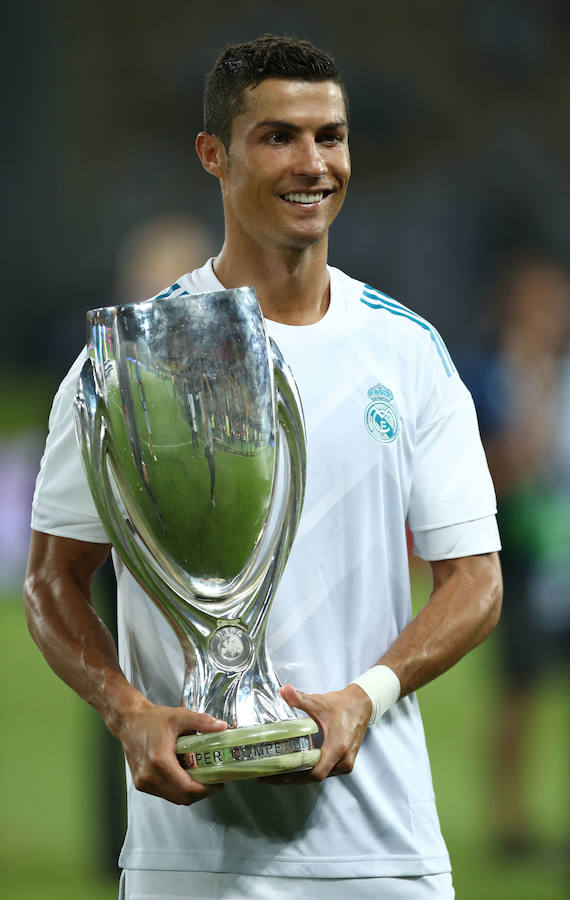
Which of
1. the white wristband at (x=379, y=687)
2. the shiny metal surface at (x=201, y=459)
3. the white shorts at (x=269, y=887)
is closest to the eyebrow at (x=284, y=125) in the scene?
the shiny metal surface at (x=201, y=459)

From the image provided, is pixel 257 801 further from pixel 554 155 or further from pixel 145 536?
pixel 554 155

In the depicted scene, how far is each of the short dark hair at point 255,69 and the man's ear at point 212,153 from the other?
0.05 ft

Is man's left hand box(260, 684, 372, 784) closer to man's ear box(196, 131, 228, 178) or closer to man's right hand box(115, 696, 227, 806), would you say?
man's right hand box(115, 696, 227, 806)

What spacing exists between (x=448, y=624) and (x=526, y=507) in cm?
277

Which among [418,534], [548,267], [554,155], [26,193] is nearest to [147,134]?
[26,193]

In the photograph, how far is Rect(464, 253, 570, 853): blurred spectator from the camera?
4.58m

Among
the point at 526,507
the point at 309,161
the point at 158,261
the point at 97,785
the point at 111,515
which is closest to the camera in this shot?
the point at 111,515

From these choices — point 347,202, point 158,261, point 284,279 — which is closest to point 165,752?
point 284,279

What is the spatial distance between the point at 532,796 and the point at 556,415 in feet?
4.44

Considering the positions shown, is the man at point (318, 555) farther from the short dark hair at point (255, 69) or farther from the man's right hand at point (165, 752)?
the man's right hand at point (165, 752)

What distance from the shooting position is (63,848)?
4.85 m

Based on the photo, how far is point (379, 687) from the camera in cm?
180

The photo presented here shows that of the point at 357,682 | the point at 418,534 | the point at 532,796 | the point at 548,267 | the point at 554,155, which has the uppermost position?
the point at 554,155

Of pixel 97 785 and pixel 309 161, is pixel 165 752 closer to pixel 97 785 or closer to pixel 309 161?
pixel 309 161
